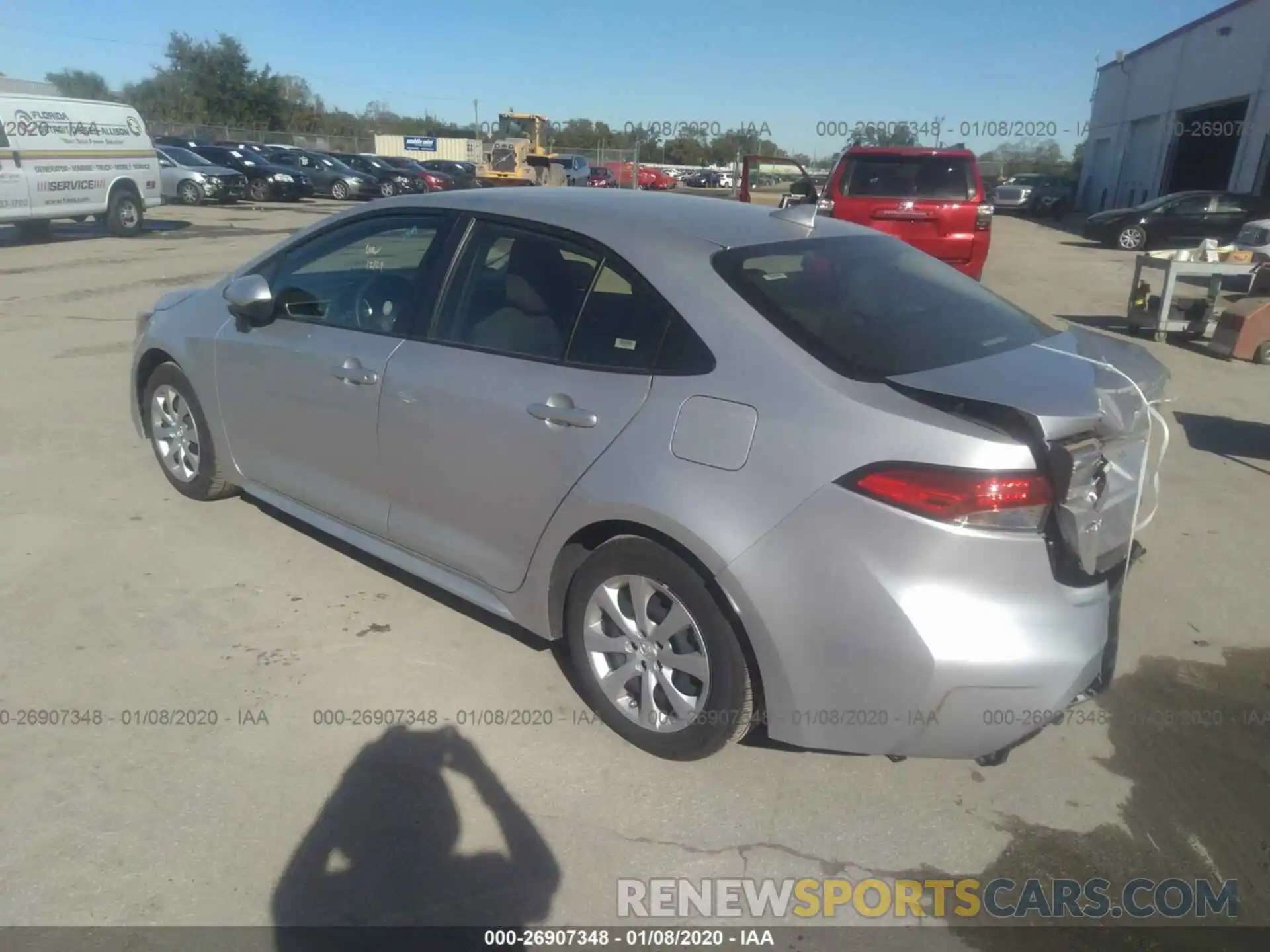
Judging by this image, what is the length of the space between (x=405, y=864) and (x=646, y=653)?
92cm

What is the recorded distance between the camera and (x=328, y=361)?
3758mm

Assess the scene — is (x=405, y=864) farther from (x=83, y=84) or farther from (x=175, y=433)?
(x=83, y=84)

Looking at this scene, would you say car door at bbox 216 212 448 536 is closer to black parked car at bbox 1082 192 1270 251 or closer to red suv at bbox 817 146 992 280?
red suv at bbox 817 146 992 280

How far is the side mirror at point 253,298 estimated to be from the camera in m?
4.01

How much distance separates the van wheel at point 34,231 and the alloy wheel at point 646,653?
17900 millimetres

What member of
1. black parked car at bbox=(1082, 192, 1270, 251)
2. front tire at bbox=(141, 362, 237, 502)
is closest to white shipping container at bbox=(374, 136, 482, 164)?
black parked car at bbox=(1082, 192, 1270, 251)

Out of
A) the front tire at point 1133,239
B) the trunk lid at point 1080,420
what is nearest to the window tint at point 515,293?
the trunk lid at point 1080,420

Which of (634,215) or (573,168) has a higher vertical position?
(634,215)

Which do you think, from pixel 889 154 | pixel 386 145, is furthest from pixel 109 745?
pixel 386 145

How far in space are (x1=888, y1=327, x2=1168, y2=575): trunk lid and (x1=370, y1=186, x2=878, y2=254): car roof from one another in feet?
2.90

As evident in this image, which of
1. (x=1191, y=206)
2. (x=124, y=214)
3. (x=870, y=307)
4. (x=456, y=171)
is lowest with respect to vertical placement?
(x=124, y=214)

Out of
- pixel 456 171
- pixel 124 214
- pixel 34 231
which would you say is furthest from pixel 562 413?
pixel 456 171

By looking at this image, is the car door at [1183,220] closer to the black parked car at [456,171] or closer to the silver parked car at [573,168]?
the silver parked car at [573,168]

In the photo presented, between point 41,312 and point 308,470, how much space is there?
7.97m
